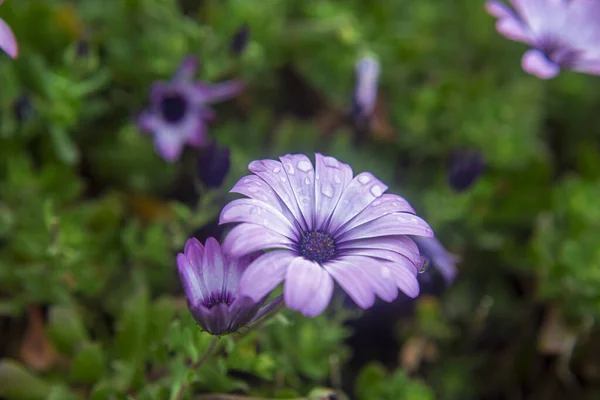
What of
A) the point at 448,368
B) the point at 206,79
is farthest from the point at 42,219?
the point at 448,368

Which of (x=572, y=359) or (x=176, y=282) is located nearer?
(x=176, y=282)

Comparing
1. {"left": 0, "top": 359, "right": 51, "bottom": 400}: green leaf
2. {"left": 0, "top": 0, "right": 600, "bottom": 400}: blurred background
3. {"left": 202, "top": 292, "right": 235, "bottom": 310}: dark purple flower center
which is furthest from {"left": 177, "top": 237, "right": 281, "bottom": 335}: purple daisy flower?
{"left": 0, "top": 359, "right": 51, "bottom": 400}: green leaf

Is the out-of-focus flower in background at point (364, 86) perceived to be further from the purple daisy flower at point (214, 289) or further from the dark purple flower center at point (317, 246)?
the purple daisy flower at point (214, 289)

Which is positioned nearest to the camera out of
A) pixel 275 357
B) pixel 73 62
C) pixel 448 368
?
pixel 275 357

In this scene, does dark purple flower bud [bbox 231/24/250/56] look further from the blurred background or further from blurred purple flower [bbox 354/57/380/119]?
blurred purple flower [bbox 354/57/380/119]

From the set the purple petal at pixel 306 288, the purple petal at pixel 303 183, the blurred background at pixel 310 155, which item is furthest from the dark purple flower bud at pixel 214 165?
the purple petal at pixel 306 288

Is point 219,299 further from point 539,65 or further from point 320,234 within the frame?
point 539,65

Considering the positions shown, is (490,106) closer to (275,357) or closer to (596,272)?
(596,272)
